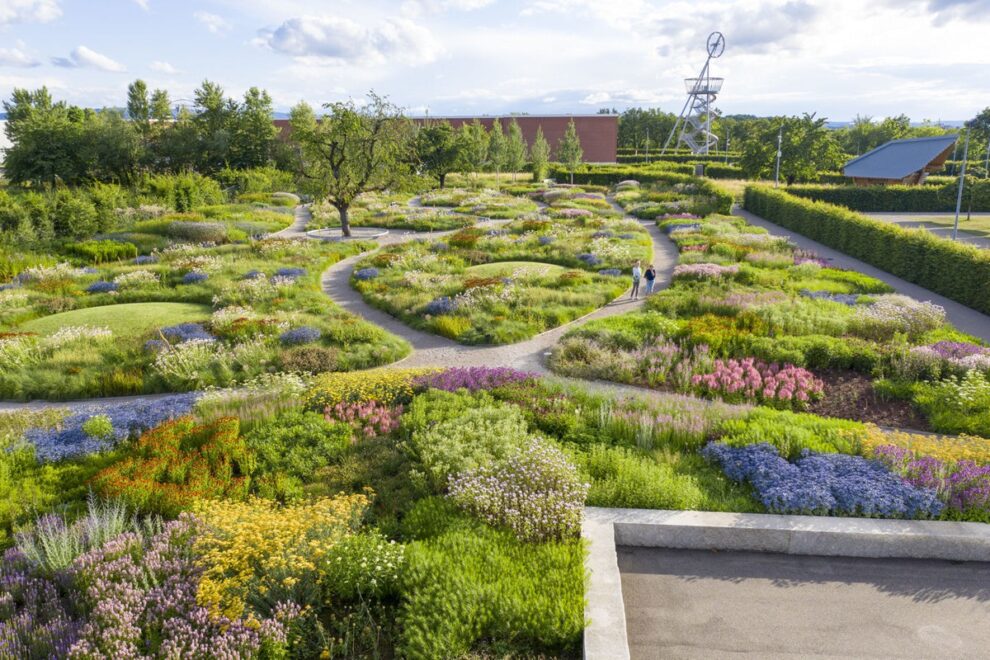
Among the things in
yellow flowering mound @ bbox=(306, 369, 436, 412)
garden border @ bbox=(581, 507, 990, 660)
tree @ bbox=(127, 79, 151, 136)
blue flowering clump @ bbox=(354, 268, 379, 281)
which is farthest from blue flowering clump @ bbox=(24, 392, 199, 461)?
tree @ bbox=(127, 79, 151, 136)

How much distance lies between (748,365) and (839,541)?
557 cm

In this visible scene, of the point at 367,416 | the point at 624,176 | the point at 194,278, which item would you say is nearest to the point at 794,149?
the point at 624,176

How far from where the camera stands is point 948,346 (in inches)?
471

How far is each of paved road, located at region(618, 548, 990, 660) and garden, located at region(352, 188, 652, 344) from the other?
8.73 metres

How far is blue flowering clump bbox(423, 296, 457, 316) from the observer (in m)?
16.3

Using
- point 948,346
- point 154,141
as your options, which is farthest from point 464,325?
point 154,141

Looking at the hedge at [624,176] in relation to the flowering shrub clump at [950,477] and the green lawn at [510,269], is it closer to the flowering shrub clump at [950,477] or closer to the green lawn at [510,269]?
the green lawn at [510,269]

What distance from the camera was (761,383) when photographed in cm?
1107

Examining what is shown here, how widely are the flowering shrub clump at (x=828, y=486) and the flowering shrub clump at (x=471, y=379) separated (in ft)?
13.4

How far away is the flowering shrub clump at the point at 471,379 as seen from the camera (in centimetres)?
1047

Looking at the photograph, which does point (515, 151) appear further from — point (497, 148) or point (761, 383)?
point (761, 383)

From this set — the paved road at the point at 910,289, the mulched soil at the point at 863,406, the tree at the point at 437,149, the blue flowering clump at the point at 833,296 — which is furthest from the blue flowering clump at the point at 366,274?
the tree at the point at 437,149

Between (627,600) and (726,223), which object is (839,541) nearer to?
(627,600)

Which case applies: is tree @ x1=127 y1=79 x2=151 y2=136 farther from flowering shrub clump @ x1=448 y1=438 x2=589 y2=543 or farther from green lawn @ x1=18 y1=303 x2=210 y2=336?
flowering shrub clump @ x1=448 y1=438 x2=589 y2=543
